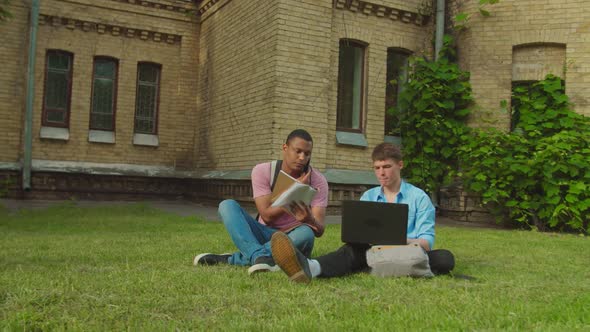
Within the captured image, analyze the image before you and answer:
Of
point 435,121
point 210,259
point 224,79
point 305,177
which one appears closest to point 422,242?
point 305,177

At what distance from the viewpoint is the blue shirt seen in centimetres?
480

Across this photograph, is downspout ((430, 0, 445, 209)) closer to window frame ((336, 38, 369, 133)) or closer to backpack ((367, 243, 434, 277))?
window frame ((336, 38, 369, 133))

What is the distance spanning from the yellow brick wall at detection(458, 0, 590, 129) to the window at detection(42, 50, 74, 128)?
31.1 ft

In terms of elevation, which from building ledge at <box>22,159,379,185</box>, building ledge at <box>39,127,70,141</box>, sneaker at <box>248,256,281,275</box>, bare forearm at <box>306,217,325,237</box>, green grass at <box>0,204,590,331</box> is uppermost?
building ledge at <box>39,127,70,141</box>

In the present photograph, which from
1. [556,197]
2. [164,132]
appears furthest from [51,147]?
[556,197]

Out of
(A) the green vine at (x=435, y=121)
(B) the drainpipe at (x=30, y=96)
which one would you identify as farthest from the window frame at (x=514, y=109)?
(B) the drainpipe at (x=30, y=96)

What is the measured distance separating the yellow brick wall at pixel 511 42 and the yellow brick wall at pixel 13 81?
402 inches

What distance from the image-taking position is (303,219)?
4.79 metres

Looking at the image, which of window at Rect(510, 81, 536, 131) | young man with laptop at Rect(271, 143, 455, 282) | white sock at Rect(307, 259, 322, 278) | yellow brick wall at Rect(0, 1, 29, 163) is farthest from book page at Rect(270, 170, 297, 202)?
yellow brick wall at Rect(0, 1, 29, 163)

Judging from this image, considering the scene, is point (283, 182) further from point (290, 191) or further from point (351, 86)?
point (351, 86)

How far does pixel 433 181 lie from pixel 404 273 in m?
8.12

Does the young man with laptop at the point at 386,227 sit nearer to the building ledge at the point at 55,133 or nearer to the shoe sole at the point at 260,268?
the shoe sole at the point at 260,268

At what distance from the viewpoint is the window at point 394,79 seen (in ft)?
43.8

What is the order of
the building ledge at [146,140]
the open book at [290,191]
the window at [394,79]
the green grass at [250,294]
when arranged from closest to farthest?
the green grass at [250,294]
the open book at [290,191]
the window at [394,79]
the building ledge at [146,140]
